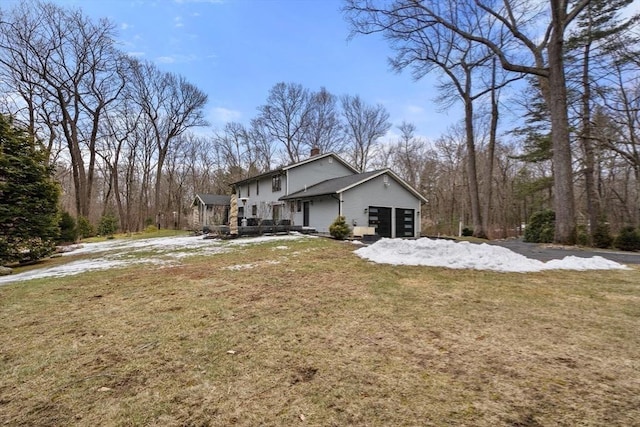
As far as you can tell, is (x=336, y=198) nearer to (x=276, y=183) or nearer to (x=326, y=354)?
(x=276, y=183)

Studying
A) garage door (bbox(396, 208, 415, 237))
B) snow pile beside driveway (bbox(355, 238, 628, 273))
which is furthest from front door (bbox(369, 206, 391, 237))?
snow pile beside driveway (bbox(355, 238, 628, 273))

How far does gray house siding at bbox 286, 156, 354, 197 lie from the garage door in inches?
229

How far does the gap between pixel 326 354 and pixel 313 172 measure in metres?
18.4

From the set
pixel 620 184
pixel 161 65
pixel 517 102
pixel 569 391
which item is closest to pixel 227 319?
pixel 569 391

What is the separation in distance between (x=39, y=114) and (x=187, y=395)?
89.0 feet

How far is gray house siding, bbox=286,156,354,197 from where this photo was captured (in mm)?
20109

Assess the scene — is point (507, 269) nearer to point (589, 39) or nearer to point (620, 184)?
point (589, 39)

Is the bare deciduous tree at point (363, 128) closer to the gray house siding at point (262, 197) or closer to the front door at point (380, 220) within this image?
the gray house siding at point (262, 197)

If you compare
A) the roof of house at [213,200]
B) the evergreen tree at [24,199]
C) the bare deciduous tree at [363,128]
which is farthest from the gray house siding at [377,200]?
the bare deciduous tree at [363,128]

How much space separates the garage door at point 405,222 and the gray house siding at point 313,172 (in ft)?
19.1

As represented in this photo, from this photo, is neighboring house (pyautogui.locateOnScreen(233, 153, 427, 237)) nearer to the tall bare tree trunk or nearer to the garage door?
the garage door

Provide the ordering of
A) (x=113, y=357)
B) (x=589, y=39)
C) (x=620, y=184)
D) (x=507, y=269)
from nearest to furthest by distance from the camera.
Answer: (x=113, y=357) → (x=507, y=269) → (x=589, y=39) → (x=620, y=184)

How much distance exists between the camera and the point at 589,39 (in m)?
15.2

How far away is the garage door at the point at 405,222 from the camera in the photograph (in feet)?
60.4
